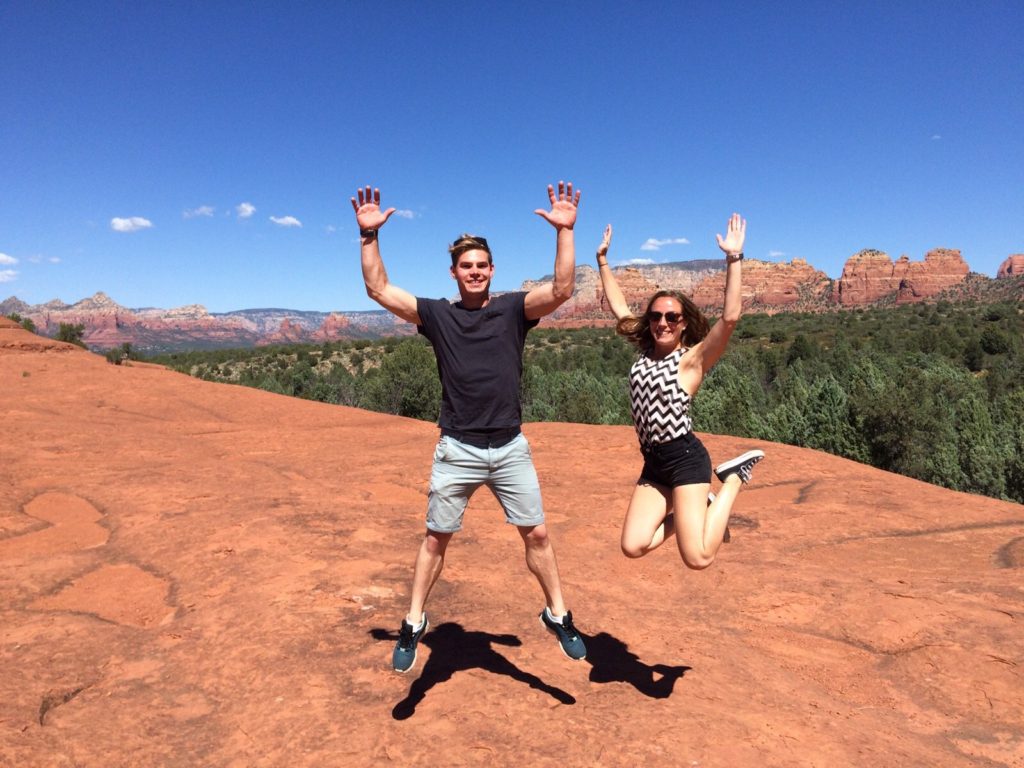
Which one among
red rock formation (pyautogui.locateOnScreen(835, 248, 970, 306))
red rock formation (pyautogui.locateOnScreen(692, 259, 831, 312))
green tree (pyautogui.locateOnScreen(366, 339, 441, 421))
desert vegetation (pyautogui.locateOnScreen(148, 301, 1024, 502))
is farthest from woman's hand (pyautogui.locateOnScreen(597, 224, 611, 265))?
red rock formation (pyautogui.locateOnScreen(835, 248, 970, 306))

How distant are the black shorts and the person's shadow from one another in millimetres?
1278

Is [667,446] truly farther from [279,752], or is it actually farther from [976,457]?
[976,457]

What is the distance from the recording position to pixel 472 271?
3.15m

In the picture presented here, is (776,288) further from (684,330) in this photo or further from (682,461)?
(682,461)

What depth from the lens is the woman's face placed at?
3520mm

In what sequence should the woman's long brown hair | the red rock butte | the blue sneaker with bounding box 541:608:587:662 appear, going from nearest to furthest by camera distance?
the red rock butte
the blue sneaker with bounding box 541:608:587:662
the woman's long brown hair

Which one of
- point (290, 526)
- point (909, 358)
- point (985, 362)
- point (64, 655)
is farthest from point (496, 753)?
point (985, 362)

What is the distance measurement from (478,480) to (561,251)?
3.96 ft

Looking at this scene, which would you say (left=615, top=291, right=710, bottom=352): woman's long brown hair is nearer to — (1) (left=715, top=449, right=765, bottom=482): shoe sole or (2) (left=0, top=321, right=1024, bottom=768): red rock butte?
(1) (left=715, top=449, right=765, bottom=482): shoe sole

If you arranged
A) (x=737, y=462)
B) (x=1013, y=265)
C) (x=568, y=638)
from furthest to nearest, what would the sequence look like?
(x=1013, y=265), (x=737, y=462), (x=568, y=638)

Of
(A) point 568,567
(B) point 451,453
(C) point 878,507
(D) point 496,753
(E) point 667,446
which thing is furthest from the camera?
(C) point 878,507

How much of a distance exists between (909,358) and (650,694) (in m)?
40.1

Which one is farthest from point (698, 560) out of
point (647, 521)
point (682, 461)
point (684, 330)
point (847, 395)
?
point (847, 395)

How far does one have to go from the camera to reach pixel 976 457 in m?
19.6
